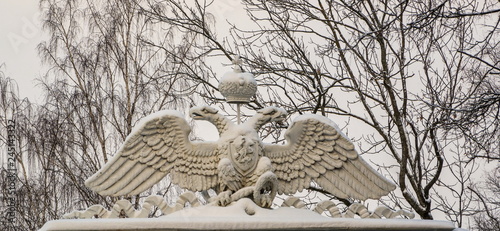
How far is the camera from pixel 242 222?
5336mm

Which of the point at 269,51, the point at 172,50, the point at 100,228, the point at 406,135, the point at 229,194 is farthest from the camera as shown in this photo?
the point at 172,50

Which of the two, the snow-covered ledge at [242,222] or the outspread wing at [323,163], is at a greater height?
the outspread wing at [323,163]

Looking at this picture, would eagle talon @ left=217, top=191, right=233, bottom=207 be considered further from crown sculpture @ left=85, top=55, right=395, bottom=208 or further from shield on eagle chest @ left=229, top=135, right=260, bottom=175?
shield on eagle chest @ left=229, top=135, right=260, bottom=175

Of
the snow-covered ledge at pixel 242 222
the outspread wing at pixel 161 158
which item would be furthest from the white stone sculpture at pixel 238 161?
the snow-covered ledge at pixel 242 222

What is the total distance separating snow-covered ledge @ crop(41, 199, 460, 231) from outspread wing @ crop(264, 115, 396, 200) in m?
A: 0.38

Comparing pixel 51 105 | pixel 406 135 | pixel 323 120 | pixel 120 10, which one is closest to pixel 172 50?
pixel 120 10

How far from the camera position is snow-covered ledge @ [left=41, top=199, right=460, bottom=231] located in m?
5.24

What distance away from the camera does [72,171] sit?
13086 millimetres

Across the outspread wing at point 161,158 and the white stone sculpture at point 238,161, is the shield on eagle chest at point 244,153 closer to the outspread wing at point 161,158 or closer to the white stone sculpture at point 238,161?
the white stone sculpture at point 238,161

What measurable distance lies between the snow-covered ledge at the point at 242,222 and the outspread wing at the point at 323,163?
0.38 m

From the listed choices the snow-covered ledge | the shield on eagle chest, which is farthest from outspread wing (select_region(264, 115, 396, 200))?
the snow-covered ledge

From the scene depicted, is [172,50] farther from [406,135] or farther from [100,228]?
[100,228]

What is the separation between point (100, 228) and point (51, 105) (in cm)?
821

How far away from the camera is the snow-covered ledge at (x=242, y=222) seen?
17.2 ft
